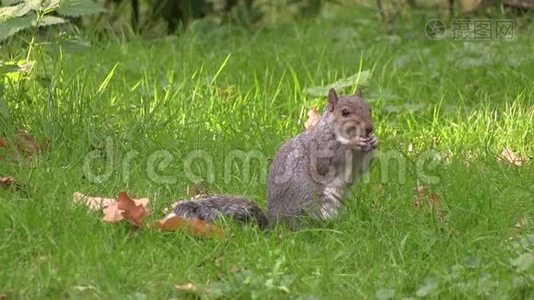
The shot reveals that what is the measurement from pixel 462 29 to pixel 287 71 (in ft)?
4.38

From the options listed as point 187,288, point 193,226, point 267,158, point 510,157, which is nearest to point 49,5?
point 267,158

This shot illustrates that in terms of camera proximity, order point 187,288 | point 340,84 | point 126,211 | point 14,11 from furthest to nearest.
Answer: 1. point 340,84
2. point 14,11
3. point 126,211
4. point 187,288

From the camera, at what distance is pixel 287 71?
6.05 metres

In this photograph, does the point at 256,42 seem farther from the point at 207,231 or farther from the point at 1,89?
the point at 207,231

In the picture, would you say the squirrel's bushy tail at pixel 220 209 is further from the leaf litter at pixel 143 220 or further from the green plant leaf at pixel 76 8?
the green plant leaf at pixel 76 8

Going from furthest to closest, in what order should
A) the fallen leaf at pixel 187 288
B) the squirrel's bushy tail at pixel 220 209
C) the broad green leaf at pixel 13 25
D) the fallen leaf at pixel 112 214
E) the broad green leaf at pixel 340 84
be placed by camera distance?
the broad green leaf at pixel 340 84 < the broad green leaf at pixel 13 25 < the squirrel's bushy tail at pixel 220 209 < the fallen leaf at pixel 112 214 < the fallen leaf at pixel 187 288

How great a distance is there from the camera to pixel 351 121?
3.85m

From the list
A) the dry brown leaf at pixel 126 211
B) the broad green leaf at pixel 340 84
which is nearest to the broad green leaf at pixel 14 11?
the dry brown leaf at pixel 126 211

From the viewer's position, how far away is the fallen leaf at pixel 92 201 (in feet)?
12.5

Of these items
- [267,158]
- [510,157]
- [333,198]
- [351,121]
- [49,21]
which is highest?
[49,21]

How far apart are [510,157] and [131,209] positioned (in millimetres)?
1767

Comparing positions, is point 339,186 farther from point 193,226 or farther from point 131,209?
point 131,209

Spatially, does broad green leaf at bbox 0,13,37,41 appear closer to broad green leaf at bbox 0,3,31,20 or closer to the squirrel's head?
broad green leaf at bbox 0,3,31,20

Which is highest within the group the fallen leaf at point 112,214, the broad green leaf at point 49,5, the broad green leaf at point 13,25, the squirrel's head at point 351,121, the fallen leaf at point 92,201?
the broad green leaf at point 49,5
